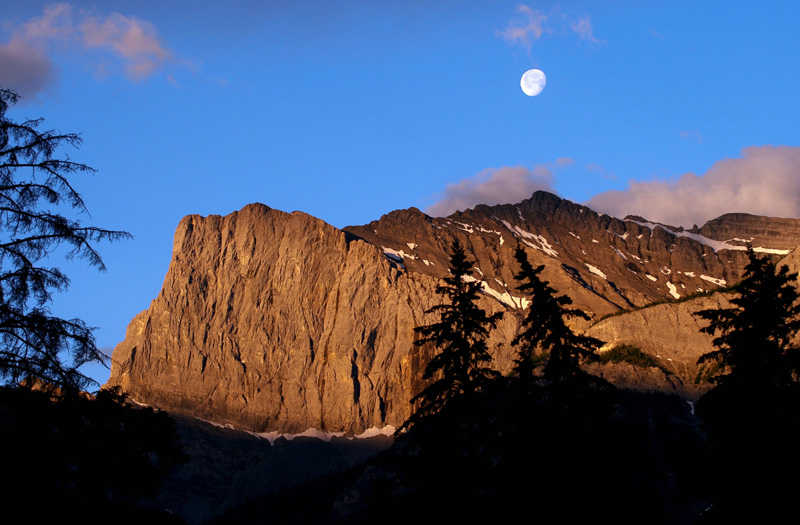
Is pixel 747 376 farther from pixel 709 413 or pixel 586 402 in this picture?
pixel 586 402

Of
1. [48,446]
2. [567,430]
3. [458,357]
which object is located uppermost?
[458,357]

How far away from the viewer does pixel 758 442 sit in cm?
2561

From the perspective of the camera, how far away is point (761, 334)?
27344 millimetres

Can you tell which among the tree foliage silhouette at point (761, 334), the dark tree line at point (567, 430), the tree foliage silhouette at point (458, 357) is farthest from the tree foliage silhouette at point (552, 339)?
the tree foliage silhouette at point (761, 334)

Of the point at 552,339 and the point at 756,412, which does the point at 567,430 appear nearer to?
the point at 552,339

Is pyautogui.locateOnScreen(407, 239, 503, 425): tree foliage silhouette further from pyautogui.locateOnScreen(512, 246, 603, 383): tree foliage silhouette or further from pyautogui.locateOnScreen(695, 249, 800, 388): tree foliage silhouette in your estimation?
pyautogui.locateOnScreen(695, 249, 800, 388): tree foliage silhouette

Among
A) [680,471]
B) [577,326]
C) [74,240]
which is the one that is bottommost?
[680,471]

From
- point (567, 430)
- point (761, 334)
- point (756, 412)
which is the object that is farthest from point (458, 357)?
point (761, 334)

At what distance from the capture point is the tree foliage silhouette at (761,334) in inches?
1053

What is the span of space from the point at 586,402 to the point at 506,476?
421 cm

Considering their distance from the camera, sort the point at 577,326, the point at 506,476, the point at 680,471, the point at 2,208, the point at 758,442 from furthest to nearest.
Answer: the point at 577,326
the point at 680,471
the point at 506,476
the point at 758,442
the point at 2,208

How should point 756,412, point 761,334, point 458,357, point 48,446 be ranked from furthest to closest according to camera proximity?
point 458,357 → point 761,334 → point 756,412 → point 48,446


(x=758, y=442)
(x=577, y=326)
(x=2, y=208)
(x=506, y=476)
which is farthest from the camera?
(x=577, y=326)

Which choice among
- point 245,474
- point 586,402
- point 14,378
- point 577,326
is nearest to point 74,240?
point 14,378
